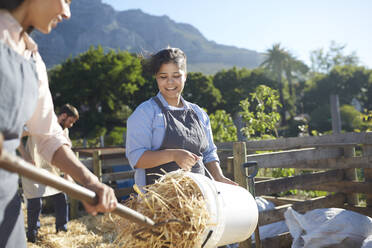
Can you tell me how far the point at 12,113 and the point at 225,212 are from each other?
3.27ft

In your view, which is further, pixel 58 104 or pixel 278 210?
pixel 58 104

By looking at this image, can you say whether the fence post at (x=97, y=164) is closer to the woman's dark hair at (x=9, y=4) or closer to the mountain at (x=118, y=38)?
the woman's dark hair at (x=9, y=4)

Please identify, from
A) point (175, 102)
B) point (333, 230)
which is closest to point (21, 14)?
point (175, 102)

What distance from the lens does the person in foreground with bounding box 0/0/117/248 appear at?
1193 millimetres

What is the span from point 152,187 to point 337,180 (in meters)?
3.07

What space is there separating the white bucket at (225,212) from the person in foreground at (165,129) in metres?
0.35

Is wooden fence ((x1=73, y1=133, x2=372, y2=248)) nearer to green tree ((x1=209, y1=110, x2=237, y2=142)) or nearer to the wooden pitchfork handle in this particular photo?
the wooden pitchfork handle

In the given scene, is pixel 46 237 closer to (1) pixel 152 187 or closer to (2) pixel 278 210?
(2) pixel 278 210

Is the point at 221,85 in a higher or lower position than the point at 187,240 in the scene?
higher

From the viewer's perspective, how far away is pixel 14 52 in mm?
1233

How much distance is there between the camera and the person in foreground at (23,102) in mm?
1193

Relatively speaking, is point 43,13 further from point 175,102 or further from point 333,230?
point 333,230

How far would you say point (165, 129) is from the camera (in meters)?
2.18

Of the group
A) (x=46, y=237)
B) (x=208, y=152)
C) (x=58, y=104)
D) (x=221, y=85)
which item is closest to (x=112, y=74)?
(x=58, y=104)
